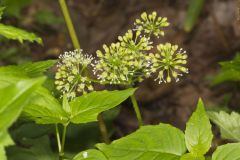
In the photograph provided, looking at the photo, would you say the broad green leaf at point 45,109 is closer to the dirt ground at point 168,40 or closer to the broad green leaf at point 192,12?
the dirt ground at point 168,40

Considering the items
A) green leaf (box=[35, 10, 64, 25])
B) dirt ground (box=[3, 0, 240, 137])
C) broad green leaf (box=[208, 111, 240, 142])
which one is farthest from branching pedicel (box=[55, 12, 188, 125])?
green leaf (box=[35, 10, 64, 25])

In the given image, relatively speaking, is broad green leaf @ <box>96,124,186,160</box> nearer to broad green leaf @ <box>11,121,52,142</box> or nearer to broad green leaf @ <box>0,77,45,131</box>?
broad green leaf @ <box>0,77,45,131</box>

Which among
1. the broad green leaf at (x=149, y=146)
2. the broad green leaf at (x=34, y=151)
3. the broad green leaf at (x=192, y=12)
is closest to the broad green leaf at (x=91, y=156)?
the broad green leaf at (x=149, y=146)

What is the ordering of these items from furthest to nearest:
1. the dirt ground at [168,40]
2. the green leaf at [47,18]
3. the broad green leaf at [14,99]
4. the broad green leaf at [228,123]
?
the green leaf at [47,18] → the dirt ground at [168,40] → the broad green leaf at [228,123] → the broad green leaf at [14,99]

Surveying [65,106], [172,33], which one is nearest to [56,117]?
[65,106]

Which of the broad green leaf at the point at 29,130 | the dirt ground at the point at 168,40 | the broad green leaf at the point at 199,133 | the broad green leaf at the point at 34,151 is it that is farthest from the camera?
the dirt ground at the point at 168,40

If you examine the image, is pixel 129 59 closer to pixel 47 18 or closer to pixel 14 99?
pixel 14 99
